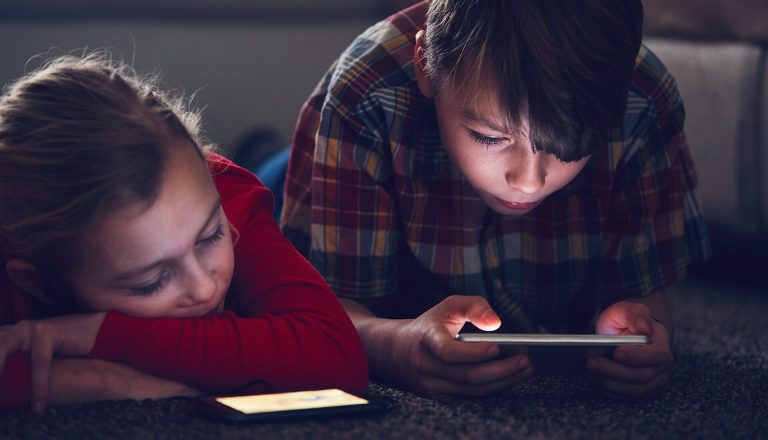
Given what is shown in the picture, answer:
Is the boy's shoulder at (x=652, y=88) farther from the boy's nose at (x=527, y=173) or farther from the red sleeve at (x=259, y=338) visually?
the red sleeve at (x=259, y=338)

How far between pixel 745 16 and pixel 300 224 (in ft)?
2.43

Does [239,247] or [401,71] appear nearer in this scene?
[239,247]

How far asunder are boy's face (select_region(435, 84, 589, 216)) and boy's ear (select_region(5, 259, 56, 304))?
38cm

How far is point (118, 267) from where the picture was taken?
79 cm

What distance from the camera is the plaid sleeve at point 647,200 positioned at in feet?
3.50

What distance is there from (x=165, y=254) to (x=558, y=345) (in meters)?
0.31

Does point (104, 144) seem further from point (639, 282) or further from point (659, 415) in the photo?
point (639, 282)

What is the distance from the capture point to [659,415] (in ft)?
2.69

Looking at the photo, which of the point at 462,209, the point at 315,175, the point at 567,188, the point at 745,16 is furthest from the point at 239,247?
the point at 745,16

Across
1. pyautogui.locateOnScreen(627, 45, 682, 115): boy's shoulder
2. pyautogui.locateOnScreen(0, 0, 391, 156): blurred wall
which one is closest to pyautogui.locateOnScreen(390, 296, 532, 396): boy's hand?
pyautogui.locateOnScreen(627, 45, 682, 115): boy's shoulder

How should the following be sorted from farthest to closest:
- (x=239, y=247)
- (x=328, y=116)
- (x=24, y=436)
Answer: (x=328, y=116)
(x=239, y=247)
(x=24, y=436)

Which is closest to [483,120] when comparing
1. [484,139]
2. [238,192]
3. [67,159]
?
[484,139]

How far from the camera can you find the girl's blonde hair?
774mm

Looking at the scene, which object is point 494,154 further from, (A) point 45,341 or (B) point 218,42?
(B) point 218,42
